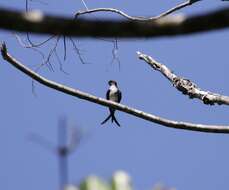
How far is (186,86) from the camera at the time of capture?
20.1 ft

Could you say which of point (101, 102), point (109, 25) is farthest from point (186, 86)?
point (109, 25)

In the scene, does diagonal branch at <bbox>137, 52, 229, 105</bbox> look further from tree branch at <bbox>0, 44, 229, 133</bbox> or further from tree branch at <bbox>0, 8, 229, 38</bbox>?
tree branch at <bbox>0, 8, 229, 38</bbox>

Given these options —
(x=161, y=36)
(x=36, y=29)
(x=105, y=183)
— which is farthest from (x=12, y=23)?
(x=105, y=183)

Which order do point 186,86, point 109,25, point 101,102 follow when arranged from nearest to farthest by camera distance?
point 109,25, point 101,102, point 186,86

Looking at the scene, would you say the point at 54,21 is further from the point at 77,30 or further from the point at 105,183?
the point at 105,183

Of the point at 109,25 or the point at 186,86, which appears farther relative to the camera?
the point at 186,86

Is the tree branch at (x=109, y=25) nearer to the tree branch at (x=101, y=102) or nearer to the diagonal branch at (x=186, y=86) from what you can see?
the tree branch at (x=101, y=102)

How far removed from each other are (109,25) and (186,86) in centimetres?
455

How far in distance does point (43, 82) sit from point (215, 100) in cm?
171

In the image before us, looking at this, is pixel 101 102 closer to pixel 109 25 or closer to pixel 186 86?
pixel 186 86

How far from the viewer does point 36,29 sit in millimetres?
1612

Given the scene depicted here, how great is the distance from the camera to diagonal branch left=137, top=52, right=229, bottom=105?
5.62 metres

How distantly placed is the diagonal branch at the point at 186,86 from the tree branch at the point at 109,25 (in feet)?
12.7

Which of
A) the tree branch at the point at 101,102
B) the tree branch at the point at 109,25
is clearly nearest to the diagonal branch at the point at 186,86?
the tree branch at the point at 101,102
